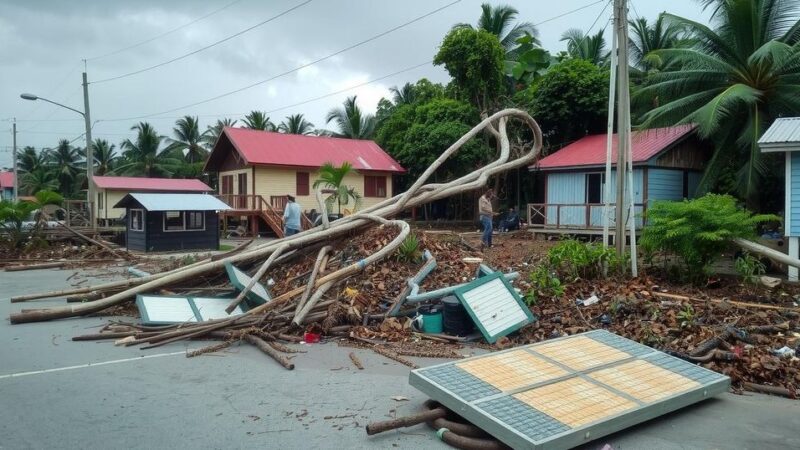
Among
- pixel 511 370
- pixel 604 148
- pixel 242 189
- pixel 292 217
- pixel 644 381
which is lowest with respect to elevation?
pixel 644 381

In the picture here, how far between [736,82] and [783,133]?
6.73m

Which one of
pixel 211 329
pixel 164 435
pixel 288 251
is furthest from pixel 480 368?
pixel 288 251

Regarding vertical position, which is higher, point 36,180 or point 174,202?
point 36,180

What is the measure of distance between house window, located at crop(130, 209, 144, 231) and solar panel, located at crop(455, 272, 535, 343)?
689 inches

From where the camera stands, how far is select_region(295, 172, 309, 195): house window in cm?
3102

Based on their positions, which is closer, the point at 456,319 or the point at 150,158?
the point at 456,319

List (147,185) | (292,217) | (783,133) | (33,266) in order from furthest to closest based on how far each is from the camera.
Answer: (147,185), (33,266), (292,217), (783,133)

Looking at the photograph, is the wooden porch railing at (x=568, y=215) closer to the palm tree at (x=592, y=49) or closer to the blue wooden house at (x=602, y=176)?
the blue wooden house at (x=602, y=176)

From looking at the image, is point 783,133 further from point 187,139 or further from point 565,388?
point 187,139

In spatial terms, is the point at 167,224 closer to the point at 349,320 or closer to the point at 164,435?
the point at 349,320

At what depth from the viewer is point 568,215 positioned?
21.9 metres

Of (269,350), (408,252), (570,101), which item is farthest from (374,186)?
(269,350)

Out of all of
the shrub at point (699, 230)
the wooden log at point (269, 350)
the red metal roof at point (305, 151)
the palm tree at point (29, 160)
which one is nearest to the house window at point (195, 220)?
the red metal roof at point (305, 151)

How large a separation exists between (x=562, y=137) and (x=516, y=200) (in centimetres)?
421
